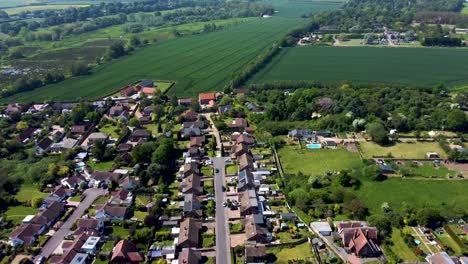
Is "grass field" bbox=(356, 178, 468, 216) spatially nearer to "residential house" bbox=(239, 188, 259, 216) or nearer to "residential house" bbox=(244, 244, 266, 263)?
"residential house" bbox=(239, 188, 259, 216)

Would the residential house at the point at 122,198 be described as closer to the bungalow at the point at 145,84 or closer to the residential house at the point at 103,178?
the residential house at the point at 103,178

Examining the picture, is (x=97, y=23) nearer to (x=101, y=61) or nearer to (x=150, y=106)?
(x=101, y=61)

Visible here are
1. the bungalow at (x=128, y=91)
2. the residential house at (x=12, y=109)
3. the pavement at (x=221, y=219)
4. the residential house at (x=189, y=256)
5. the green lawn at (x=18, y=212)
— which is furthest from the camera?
the bungalow at (x=128, y=91)

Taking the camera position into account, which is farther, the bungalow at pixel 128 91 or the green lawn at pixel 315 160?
the bungalow at pixel 128 91

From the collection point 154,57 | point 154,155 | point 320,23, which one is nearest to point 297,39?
point 320,23

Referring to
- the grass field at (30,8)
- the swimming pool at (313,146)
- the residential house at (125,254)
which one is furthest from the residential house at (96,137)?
the grass field at (30,8)

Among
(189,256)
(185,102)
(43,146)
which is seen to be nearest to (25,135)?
(43,146)

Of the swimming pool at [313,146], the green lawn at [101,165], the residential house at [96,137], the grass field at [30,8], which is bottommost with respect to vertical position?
the green lawn at [101,165]

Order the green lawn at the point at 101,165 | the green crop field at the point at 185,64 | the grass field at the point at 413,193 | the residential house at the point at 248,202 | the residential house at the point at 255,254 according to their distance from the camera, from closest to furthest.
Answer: the residential house at the point at 255,254
the residential house at the point at 248,202
the grass field at the point at 413,193
the green lawn at the point at 101,165
the green crop field at the point at 185,64
